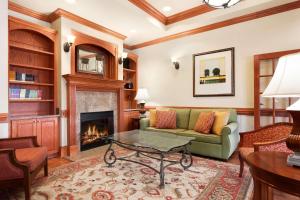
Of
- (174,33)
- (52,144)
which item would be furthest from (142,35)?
(52,144)

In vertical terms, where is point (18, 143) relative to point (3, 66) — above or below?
below

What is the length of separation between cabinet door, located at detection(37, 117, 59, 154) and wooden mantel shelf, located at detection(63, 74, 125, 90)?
788mm

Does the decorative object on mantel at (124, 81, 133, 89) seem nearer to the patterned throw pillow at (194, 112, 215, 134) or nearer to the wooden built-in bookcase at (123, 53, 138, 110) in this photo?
the wooden built-in bookcase at (123, 53, 138, 110)

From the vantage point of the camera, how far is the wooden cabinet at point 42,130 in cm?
287

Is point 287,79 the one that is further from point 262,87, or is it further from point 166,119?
point 166,119

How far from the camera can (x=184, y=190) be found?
2072mm

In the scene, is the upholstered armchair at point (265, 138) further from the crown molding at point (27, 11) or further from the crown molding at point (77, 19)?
the crown molding at point (27, 11)

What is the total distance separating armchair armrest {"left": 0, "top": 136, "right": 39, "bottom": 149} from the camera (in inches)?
90.4

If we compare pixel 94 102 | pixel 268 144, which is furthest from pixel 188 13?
pixel 268 144

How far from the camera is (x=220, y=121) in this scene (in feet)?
10.8

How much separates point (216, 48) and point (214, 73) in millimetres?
563

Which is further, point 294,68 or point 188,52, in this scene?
point 188,52

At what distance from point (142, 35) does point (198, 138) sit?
2.98 m

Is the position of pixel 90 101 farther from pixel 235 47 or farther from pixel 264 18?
pixel 264 18
